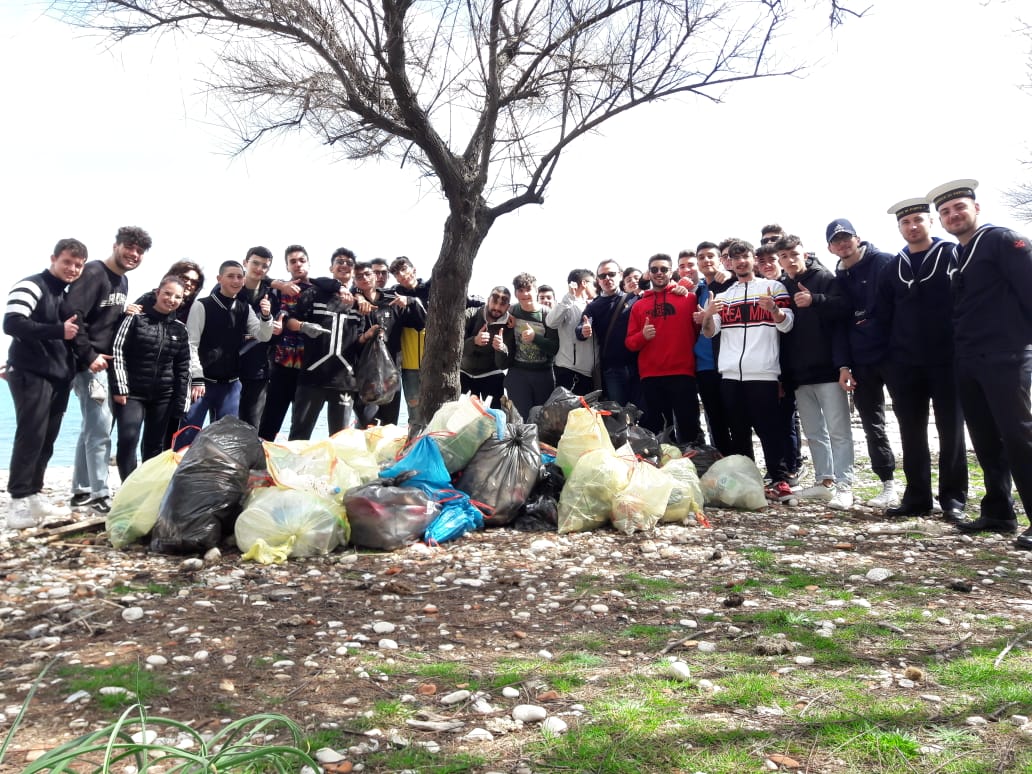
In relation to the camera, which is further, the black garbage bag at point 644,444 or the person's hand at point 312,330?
the person's hand at point 312,330

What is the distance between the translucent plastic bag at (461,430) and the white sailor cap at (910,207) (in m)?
3.28

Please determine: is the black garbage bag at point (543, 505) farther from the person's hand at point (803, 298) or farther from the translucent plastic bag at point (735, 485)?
the person's hand at point (803, 298)

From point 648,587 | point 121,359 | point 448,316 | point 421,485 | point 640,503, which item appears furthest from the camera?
point 448,316

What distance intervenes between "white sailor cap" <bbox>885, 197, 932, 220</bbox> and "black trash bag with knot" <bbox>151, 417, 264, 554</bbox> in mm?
4850

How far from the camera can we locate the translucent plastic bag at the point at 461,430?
5230 millimetres

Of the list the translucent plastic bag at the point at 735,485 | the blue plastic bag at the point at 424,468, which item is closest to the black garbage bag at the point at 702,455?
the translucent plastic bag at the point at 735,485

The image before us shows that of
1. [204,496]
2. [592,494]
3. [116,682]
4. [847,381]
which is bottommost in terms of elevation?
[116,682]

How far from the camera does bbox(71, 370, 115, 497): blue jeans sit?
543 centimetres

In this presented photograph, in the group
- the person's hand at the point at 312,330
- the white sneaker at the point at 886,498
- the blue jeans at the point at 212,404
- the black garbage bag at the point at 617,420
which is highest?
the person's hand at the point at 312,330

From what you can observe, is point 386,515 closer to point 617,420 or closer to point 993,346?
point 617,420

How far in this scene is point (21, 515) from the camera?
16.7 ft

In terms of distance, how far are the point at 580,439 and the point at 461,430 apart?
2.97ft

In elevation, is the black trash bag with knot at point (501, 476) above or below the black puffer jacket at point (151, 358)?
below

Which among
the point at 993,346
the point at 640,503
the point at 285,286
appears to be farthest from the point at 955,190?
the point at 285,286
